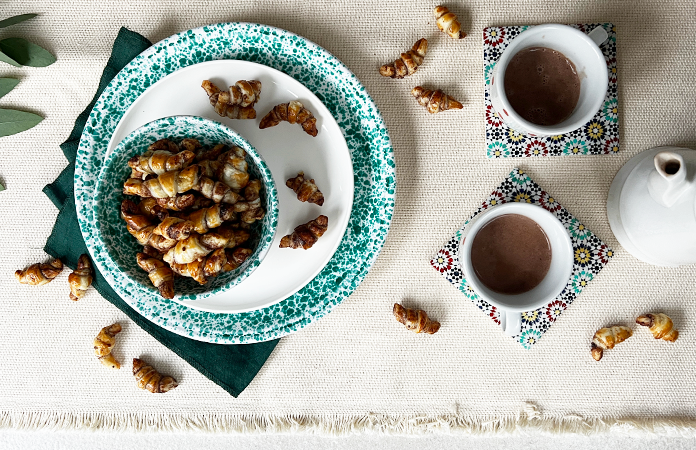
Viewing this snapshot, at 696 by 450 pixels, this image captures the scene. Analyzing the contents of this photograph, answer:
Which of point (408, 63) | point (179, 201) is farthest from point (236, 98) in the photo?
point (408, 63)

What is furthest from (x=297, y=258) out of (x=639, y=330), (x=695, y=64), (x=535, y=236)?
(x=695, y=64)

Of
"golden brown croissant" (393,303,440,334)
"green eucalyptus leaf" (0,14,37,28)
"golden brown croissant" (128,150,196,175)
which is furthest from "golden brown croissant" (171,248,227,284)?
"green eucalyptus leaf" (0,14,37,28)

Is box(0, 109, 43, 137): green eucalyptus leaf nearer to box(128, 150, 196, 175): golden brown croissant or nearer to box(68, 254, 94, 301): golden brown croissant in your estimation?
box(68, 254, 94, 301): golden brown croissant

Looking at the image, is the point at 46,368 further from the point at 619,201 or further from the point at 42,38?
the point at 619,201

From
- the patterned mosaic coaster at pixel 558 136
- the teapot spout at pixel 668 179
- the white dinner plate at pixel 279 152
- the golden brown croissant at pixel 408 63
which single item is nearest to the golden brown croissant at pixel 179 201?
the white dinner plate at pixel 279 152

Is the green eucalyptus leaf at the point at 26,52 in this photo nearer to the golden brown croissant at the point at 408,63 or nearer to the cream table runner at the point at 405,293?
the cream table runner at the point at 405,293

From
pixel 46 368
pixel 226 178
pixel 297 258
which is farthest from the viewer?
pixel 46 368
